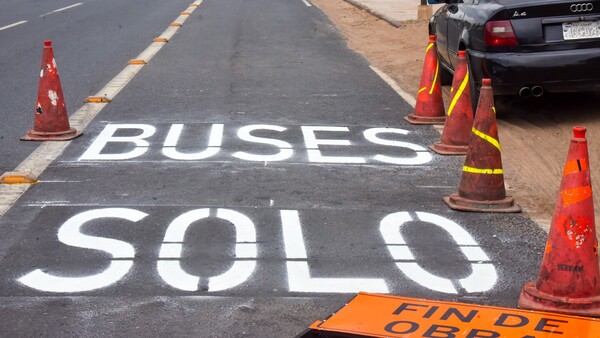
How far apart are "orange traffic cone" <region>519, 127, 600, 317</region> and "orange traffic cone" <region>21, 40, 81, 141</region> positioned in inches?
214

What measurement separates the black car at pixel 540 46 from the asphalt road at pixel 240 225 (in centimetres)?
106

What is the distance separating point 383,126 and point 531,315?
5.44 metres

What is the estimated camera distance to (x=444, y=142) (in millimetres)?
9102

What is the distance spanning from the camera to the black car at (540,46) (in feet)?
31.7

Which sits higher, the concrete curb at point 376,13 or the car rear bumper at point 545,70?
the car rear bumper at point 545,70

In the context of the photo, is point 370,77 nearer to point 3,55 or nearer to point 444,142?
point 444,142

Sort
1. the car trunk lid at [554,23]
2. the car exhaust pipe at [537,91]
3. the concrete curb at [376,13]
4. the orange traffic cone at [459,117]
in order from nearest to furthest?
the orange traffic cone at [459,117], the car trunk lid at [554,23], the car exhaust pipe at [537,91], the concrete curb at [376,13]

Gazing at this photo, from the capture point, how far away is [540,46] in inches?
383

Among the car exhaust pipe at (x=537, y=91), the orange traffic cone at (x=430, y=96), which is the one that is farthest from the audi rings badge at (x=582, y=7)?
the orange traffic cone at (x=430, y=96)

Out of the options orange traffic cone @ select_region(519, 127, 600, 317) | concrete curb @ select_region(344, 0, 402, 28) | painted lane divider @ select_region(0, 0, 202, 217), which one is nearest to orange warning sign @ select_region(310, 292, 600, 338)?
orange traffic cone @ select_region(519, 127, 600, 317)

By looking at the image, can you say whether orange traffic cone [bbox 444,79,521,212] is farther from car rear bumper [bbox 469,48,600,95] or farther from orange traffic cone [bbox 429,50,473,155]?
car rear bumper [bbox 469,48,600,95]

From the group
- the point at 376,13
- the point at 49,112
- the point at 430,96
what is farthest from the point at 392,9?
the point at 49,112

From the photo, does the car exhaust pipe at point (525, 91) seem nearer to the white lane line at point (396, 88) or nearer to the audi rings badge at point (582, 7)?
the audi rings badge at point (582, 7)

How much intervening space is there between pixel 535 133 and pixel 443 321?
18.0ft
